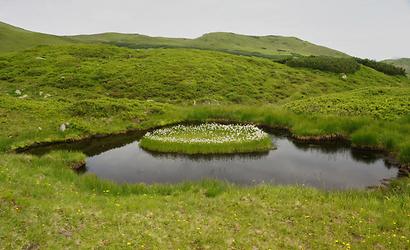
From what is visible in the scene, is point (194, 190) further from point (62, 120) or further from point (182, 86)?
point (182, 86)

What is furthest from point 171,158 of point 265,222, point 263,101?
point 263,101

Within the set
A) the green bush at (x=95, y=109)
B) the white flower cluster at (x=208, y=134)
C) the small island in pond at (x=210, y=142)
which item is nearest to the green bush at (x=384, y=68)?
the white flower cluster at (x=208, y=134)

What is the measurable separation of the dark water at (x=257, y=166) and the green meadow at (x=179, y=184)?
1917 mm

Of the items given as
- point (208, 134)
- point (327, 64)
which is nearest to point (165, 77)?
point (208, 134)

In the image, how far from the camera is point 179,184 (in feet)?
72.8

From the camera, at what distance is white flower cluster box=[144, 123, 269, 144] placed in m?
33.3

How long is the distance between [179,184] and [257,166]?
8.09 meters

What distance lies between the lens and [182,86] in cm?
6562

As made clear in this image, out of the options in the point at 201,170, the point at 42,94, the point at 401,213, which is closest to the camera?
the point at 401,213

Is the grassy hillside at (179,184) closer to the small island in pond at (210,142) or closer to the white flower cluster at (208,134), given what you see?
the white flower cluster at (208,134)

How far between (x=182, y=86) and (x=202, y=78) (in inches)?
237

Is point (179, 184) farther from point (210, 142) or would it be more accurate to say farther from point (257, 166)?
point (210, 142)

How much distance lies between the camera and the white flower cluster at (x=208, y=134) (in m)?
33.3

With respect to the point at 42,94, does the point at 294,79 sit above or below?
above
